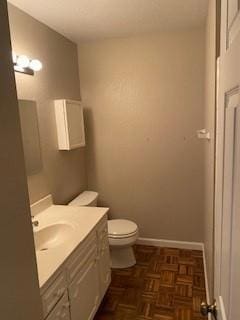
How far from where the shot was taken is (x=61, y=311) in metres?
1.39

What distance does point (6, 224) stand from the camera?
73 centimetres

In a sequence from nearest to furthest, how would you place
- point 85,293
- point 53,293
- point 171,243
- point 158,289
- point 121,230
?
point 53,293, point 85,293, point 158,289, point 121,230, point 171,243

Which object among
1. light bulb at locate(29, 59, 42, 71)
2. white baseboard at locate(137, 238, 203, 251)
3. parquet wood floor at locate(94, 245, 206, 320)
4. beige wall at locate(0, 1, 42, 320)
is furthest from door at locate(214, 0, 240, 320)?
white baseboard at locate(137, 238, 203, 251)

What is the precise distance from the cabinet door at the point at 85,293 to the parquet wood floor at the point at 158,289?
0.88ft

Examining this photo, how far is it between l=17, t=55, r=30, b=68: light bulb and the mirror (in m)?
0.26

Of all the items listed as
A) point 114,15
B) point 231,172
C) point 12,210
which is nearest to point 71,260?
point 12,210

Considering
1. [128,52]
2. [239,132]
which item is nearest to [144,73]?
[128,52]

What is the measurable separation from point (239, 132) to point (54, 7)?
6.32 ft

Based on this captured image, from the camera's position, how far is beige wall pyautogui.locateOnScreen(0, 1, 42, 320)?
2.34 feet

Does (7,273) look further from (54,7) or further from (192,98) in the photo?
(192,98)

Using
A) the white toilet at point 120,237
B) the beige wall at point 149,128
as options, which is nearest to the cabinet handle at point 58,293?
the white toilet at point 120,237

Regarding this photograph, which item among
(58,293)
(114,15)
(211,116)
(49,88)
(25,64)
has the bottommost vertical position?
(58,293)

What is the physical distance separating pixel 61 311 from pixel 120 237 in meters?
1.11

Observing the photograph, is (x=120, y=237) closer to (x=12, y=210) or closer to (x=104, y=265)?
(x=104, y=265)
